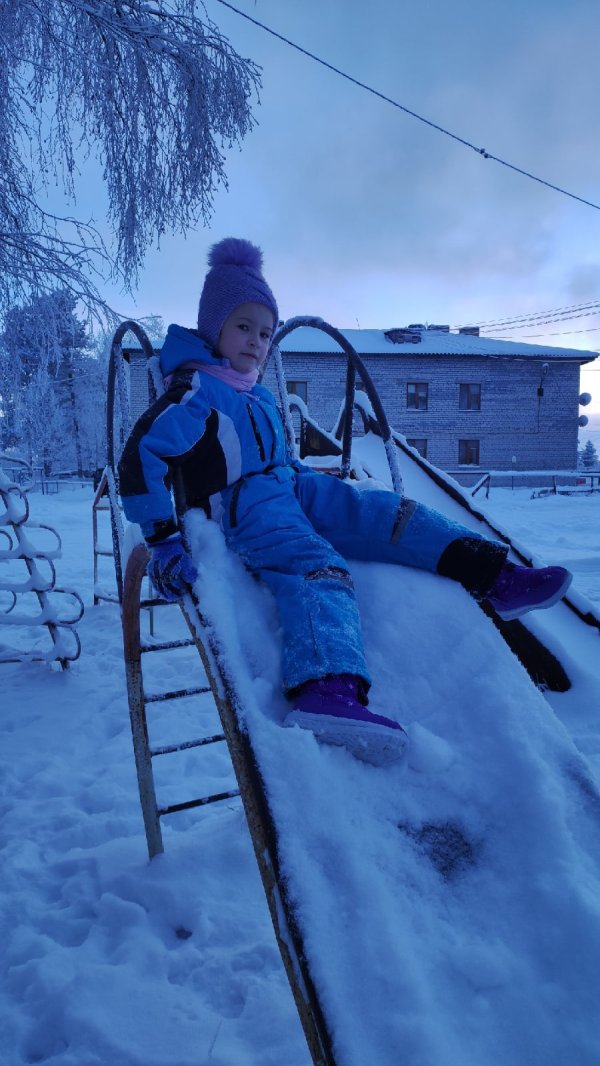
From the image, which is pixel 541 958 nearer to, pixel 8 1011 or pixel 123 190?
pixel 8 1011

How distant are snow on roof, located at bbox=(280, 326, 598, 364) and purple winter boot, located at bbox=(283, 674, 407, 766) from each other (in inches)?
921

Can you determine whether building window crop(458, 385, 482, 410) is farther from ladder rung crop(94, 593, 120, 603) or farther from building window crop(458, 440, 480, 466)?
ladder rung crop(94, 593, 120, 603)

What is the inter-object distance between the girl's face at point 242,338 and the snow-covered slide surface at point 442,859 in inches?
31.7

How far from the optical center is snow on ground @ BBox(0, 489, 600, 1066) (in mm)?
1194

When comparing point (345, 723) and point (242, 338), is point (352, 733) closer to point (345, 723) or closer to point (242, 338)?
point (345, 723)

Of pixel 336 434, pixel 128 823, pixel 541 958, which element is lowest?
→ pixel 128 823

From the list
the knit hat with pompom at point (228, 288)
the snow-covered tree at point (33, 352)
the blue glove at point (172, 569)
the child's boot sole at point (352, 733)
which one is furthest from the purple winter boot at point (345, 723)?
the snow-covered tree at point (33, 352)

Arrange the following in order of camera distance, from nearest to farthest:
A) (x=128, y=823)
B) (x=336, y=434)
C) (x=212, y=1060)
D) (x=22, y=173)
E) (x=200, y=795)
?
(x=212, y=1060)
(x=128, y=823)
(x=200, y=795)
(x=22, y=173)
(x=336, y=434)

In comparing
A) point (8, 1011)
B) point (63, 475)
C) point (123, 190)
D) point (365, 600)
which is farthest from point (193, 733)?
point (63, 475)

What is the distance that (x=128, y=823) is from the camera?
7.32ft

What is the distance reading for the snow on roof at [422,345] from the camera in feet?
78.8

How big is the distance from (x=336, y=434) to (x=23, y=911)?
15.7 ft

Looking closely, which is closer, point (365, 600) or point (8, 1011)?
point (8, 1011)

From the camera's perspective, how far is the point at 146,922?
1719mm
